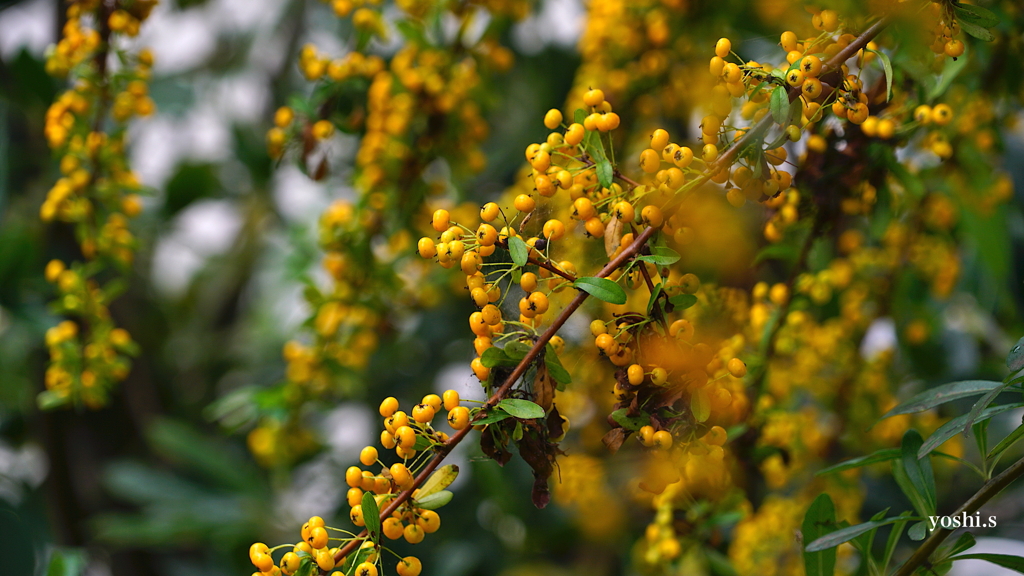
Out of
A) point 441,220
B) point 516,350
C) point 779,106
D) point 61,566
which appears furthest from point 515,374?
point 61,566

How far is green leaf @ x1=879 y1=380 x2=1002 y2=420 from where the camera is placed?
570mm

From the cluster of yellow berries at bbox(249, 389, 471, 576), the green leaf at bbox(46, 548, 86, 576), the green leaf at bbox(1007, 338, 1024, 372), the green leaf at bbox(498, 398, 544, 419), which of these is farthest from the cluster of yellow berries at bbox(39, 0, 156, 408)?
the green leaf at bbox(1007, 338, 1024, 372)

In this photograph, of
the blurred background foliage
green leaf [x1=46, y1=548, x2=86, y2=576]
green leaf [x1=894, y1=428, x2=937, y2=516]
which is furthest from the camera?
the blurred background foliage

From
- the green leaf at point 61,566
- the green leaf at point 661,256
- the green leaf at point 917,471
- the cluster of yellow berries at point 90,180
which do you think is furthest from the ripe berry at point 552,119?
the green leaf at point 61,566

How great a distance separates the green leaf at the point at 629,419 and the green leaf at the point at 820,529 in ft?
0.69

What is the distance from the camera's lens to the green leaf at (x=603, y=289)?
0.45 m

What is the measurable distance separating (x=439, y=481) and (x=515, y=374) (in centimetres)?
10

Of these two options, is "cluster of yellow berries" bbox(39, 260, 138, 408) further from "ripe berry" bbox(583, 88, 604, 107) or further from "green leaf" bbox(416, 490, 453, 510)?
"ripe berry" bbox(583, 88, 604, 107)

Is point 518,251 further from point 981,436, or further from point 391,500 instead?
point 981,436

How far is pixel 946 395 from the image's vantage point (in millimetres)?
579

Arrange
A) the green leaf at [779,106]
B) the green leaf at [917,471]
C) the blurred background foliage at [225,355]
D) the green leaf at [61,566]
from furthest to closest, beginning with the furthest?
the blurred background foliage at [225,355], the green leaf at [61,566], the green leaf at [917,471], the green leaf at [779,106]

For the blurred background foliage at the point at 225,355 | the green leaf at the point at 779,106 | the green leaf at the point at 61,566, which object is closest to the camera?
the green leaf at the point at 779,106

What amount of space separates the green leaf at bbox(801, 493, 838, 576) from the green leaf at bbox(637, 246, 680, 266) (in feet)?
0.92

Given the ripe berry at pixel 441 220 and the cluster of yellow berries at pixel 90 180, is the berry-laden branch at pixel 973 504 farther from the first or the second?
the cluster of yellow berries at pixel 90 180
